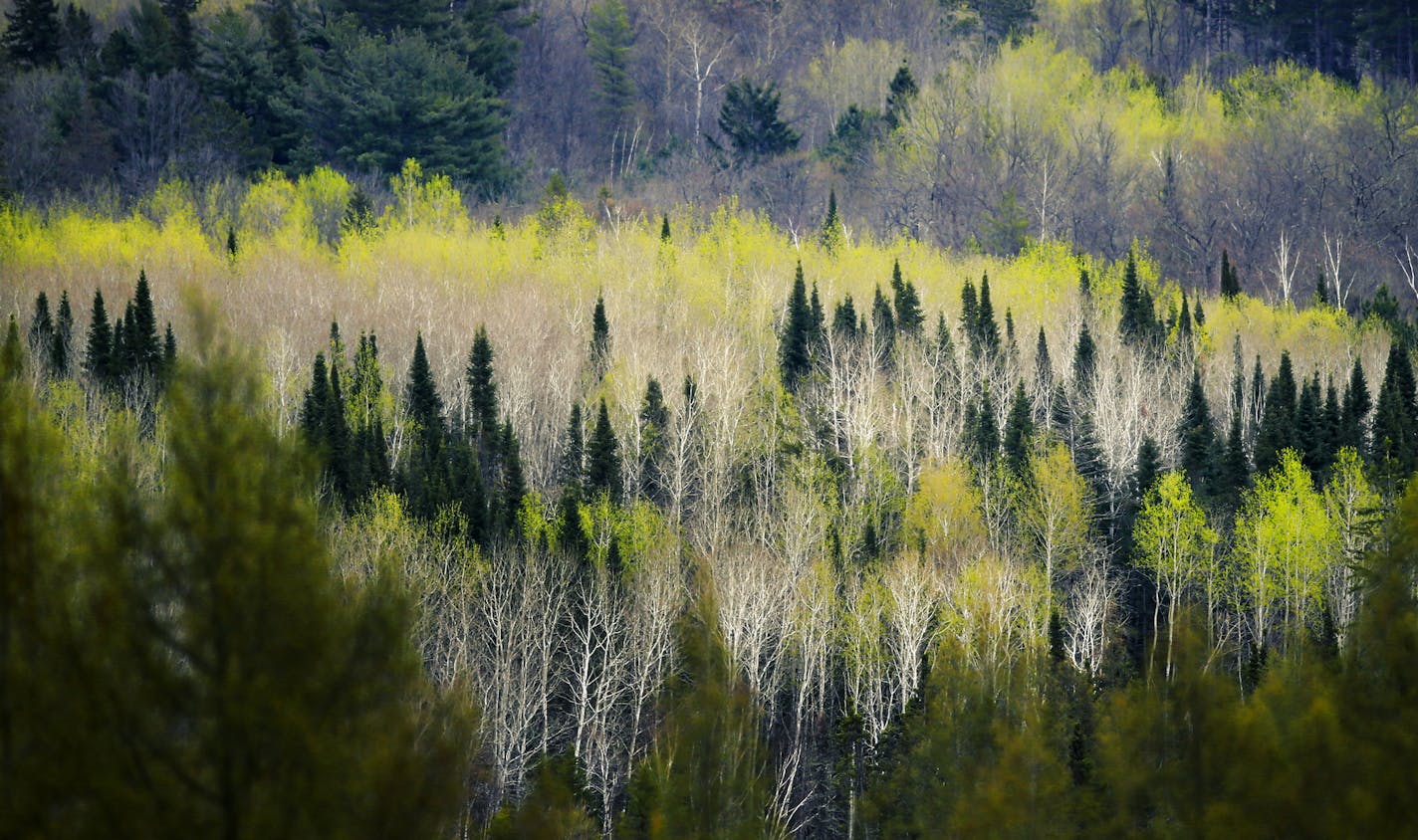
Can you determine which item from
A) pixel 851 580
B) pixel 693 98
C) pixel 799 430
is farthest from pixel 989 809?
pixel 693 98

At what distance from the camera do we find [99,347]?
190 ft

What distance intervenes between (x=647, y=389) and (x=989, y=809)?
1320 inches

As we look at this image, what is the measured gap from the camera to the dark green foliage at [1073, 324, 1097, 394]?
6353 centimetres

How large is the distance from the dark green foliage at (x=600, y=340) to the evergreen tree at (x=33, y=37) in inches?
1546

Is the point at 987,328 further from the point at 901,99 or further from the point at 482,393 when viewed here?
the point at 901,99

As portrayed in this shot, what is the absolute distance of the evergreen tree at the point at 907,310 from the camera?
2726 inches

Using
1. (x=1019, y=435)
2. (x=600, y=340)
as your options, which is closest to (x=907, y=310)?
(x=1019, y=435)

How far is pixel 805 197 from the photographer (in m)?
96.1

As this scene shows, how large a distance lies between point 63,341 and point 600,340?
21649mm

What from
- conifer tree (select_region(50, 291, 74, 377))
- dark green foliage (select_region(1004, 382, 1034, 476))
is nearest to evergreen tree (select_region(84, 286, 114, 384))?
conifer tree (select_region(50, 291, 74, 377))

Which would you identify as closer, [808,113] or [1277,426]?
[1277,426]

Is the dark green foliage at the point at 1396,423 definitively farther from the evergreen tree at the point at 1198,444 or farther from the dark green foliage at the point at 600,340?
the dark green foliage at the point at 600,340

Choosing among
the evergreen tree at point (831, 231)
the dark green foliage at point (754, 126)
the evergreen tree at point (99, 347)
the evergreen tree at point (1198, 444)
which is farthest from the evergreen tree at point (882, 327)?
the evergreen tree at point (99, 347)

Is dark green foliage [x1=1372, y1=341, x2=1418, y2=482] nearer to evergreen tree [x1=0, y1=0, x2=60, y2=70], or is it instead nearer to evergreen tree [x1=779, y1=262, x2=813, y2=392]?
evergreen tree [x1=779, y1=262, x2=813, y2=392]
